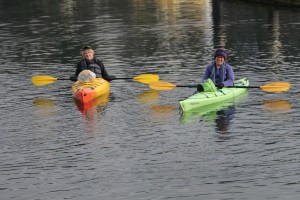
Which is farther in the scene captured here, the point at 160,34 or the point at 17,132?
the point at 160,34

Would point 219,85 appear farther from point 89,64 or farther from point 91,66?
point 89,64

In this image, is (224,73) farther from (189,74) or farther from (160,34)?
(160,34)

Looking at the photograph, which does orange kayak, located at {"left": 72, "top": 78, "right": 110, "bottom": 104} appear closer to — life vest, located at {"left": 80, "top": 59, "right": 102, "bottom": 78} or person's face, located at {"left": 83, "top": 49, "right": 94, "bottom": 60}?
life vest, located at {"left": 80, "top": 59, "right": 102, "bottom": 78}

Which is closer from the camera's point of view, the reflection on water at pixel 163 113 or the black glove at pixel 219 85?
the reflection on water at pixel 163 113

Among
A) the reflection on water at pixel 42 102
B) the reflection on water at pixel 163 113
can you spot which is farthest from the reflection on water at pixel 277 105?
the reflection on water at pixel 42 102

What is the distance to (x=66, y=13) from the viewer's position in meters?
69.6

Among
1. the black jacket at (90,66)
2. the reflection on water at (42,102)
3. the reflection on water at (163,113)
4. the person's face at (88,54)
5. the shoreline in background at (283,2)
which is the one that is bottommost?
the shoreline in background at (283,2)

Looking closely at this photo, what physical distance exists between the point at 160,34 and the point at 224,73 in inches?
866

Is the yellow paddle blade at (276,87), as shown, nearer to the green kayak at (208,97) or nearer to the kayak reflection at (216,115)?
the green kayak at (208,97)

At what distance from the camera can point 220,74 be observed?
96.2ft

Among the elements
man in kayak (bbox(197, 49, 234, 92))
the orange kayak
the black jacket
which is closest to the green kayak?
man in kayak (bbox(197, 49, 234, 92))

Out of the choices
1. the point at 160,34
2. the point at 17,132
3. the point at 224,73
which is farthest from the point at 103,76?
the point at 160,34

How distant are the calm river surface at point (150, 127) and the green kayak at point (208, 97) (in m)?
0.29

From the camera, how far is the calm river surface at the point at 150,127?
64.5 feet
